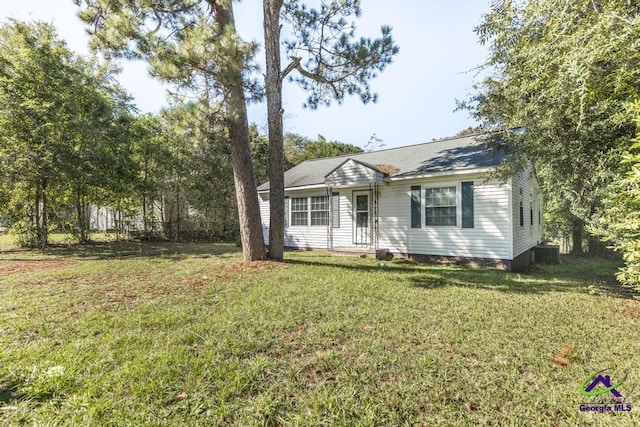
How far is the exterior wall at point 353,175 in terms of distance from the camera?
9469 millimetres

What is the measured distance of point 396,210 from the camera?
386 inches

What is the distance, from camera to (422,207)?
9164 millimetres

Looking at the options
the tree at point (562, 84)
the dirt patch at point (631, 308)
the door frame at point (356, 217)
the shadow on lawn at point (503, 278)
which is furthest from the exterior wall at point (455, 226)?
the dirt patch at point (631, 308)

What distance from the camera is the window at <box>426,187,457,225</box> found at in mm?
8666

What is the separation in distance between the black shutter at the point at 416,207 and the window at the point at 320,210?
343 cm

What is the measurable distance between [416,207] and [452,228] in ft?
4.08

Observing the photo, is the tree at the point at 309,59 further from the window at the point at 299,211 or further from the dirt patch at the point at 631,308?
the dirt patch at the point at 631,308

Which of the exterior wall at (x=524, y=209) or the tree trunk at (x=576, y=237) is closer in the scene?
the exterior wall at (x=524, y=209)

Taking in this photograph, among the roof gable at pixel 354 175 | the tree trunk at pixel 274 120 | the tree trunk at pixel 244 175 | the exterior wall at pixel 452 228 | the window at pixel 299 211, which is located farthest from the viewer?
the window at pixel 299 211

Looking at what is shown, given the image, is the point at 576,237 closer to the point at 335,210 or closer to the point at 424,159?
the point at 424,159

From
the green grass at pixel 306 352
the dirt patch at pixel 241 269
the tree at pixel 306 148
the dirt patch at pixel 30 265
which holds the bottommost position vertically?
the green grass at pixel 306 352

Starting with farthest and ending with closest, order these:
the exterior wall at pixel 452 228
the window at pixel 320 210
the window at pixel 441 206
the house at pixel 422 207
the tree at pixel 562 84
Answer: the window at pixel 320 210
the window at pixel 441 206
the house at pixel 422 207
the exterior wall at pixel 452 228
the tree at pixel 562 84

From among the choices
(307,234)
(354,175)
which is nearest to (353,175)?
(354,175)

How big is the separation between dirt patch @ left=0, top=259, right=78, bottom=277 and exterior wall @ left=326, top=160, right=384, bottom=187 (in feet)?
26.9
